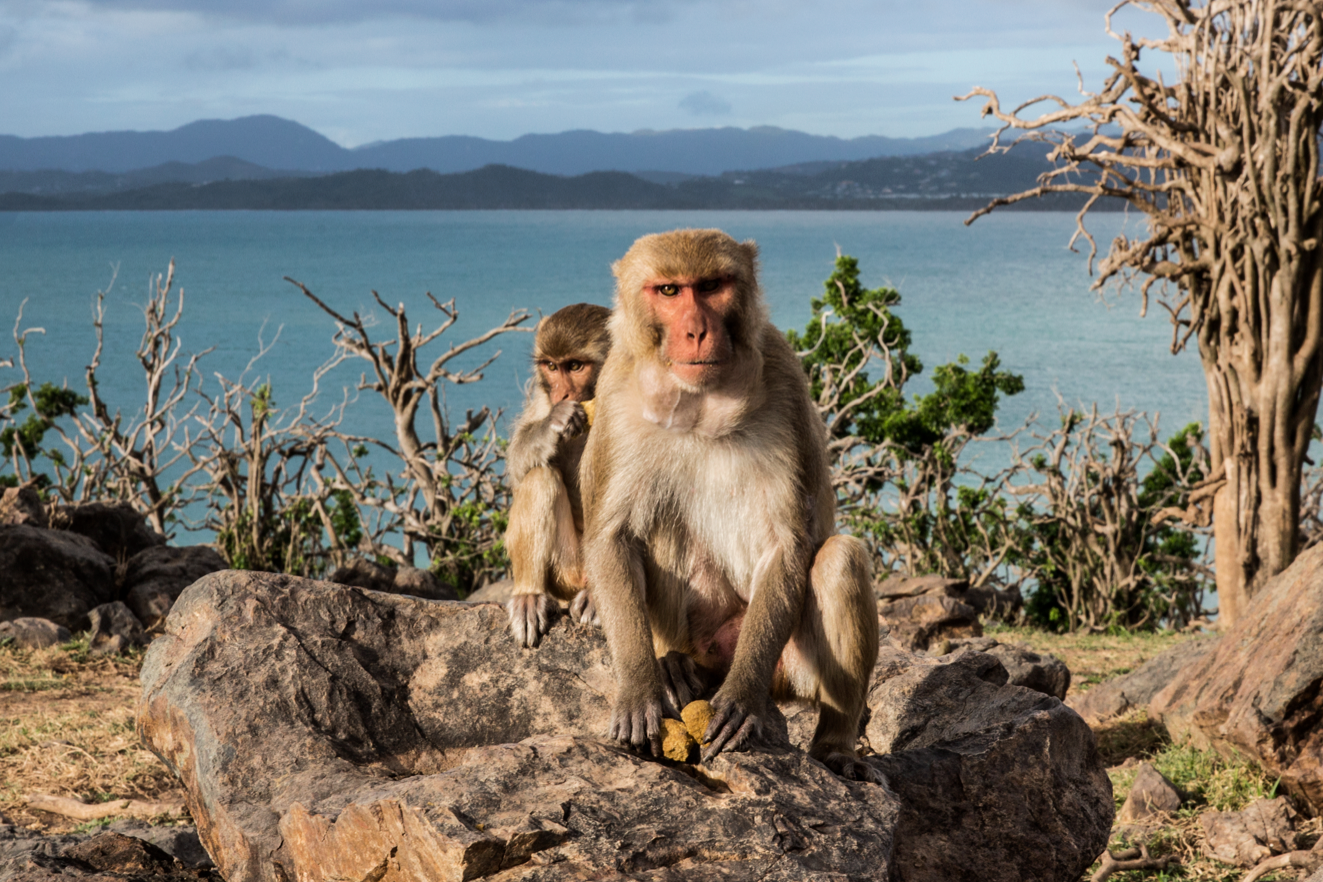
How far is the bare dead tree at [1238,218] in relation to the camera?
791 cm

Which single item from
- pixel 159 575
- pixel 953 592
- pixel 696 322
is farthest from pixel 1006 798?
pixel 159 575

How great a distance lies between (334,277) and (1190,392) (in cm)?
5417

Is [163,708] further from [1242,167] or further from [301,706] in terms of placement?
[1242,167]

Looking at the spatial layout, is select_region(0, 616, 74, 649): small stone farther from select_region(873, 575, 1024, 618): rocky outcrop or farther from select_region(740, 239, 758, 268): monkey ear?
select_region(740, 239, 758, 268): monkey ear

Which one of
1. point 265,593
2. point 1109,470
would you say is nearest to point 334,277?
point 1109,470

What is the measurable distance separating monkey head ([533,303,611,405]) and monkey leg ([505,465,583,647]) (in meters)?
0.46

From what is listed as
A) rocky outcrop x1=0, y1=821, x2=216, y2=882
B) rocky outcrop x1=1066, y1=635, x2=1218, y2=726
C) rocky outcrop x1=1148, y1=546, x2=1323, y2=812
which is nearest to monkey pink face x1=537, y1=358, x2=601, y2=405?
rocky outcrop x1=0, y1=821, x2=216, y2=882

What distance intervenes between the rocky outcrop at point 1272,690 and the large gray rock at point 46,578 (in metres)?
6.67

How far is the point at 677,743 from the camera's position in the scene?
3.06 metres

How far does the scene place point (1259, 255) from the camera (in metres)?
8.09

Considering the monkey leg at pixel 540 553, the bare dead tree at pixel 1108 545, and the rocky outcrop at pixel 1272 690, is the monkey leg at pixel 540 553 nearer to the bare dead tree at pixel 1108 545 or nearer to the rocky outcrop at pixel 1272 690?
the rocky outcrop at pixel 1272 690

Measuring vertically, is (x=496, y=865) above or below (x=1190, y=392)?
above

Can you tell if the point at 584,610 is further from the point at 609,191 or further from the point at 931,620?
the point at 609,191

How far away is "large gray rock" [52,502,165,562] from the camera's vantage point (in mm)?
8594
